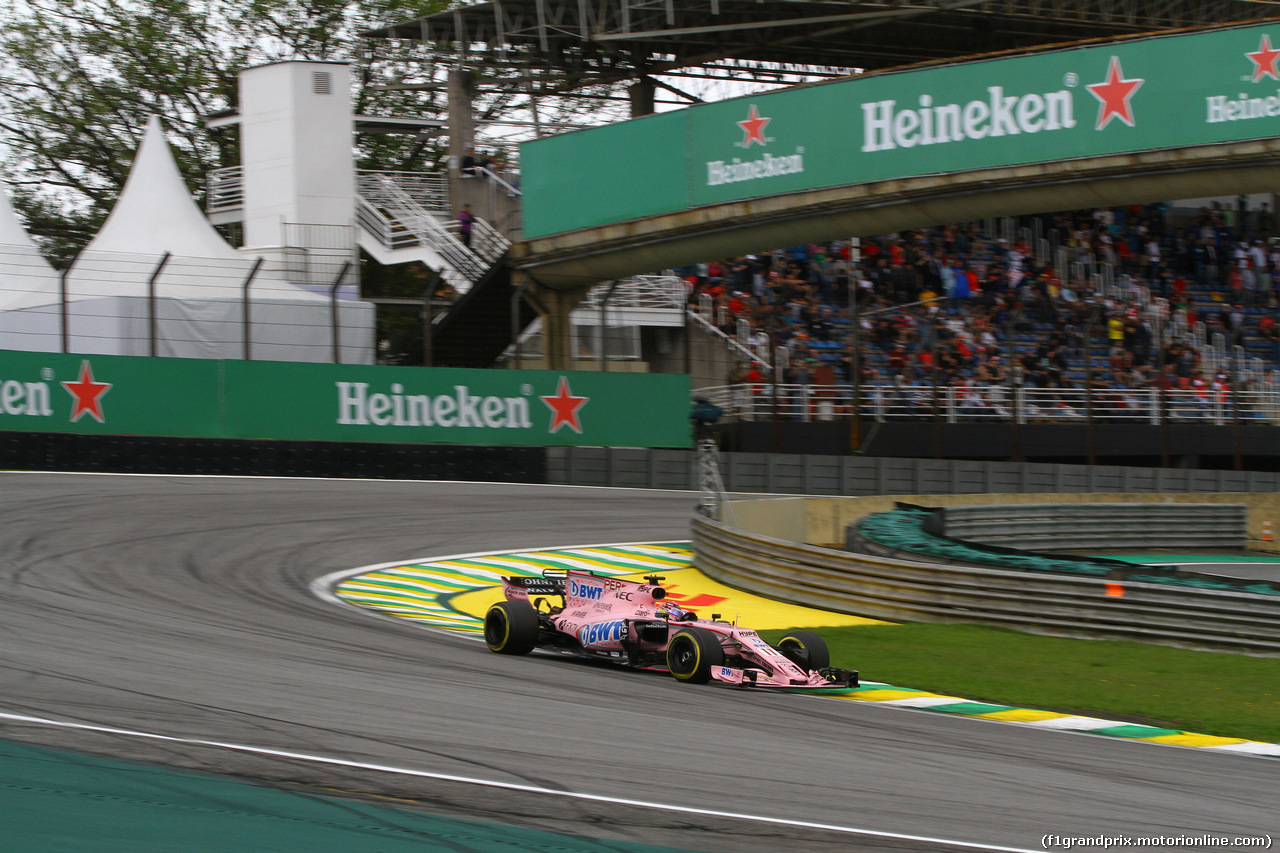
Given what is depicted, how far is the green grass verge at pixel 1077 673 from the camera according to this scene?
28.8ft

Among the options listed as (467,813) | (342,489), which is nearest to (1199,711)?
(467,813)

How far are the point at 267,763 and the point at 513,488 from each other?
47.6 feet

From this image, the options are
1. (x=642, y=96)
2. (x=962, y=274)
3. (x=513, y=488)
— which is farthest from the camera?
(x=642, y=96)

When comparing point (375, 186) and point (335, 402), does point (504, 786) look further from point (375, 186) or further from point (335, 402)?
point (375, 186)

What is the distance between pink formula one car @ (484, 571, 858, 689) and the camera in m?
8.86

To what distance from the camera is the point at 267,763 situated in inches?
231

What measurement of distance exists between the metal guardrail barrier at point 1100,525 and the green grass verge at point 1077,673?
694 centimetres

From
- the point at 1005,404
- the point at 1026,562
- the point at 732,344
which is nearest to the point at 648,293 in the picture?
the point at 732,344

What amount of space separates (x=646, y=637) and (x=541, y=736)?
8.73ft

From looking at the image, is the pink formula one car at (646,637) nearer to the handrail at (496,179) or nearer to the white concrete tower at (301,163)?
the white concrete tower at (301,163)

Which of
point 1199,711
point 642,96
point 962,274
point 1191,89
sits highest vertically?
point 642,96

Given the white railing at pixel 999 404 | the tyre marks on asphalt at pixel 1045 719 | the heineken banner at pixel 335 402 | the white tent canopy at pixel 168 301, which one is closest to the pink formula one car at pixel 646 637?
the tyre marks on asphalt at pixel 1045 719

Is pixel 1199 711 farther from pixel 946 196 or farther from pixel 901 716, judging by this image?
pixel 946 196

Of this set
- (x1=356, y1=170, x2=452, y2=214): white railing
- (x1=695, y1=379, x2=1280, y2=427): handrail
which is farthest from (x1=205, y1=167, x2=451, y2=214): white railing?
(x1=695, y1=379, x2=1280, y2=427): handrail
